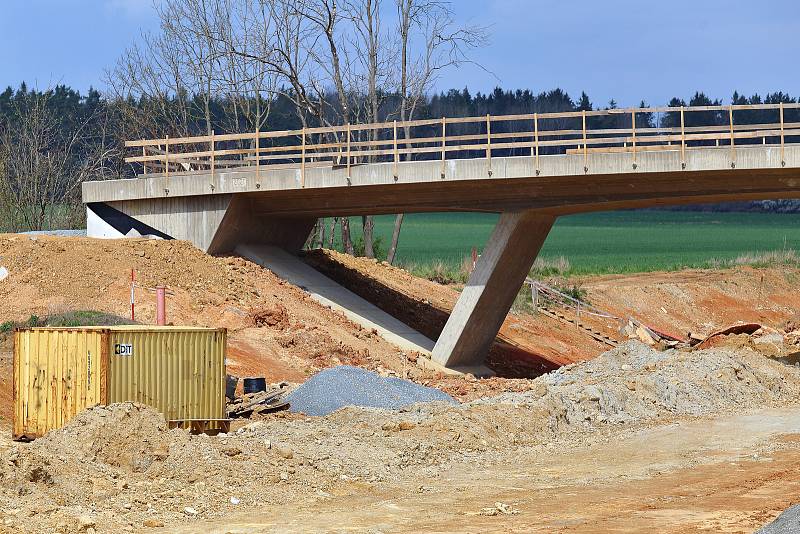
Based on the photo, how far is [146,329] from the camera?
22688 millimetres

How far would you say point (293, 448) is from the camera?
70.1ft

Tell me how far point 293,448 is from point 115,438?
9.48 feet

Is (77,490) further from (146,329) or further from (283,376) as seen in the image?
(283,376)

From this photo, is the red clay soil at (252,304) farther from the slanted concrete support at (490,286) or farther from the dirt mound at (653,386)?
the dirt mound at (653,386)

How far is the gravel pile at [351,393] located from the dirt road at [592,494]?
173 inches

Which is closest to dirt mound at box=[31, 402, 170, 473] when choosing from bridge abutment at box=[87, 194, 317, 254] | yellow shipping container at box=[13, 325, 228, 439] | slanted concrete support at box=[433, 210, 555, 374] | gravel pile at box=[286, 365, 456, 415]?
yellow shipping container at box=[13, 325, 228, 439]

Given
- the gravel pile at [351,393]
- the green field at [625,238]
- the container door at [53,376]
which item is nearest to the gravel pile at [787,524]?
the container door at [53,376]

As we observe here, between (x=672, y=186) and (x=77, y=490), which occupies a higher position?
(x=672, y=186)

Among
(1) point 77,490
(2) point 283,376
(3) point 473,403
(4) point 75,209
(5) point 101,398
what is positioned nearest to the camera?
(1) point 77,490

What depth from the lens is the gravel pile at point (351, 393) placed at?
2686 centimetres

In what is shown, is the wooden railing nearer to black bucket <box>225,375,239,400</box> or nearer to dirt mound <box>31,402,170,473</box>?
black bucket <box>225,375,239,400</box>

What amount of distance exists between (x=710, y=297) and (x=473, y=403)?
123 ft

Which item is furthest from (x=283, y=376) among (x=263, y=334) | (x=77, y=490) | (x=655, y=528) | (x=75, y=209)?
(x=75, y=209)

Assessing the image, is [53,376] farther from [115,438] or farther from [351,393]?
[351,393]
